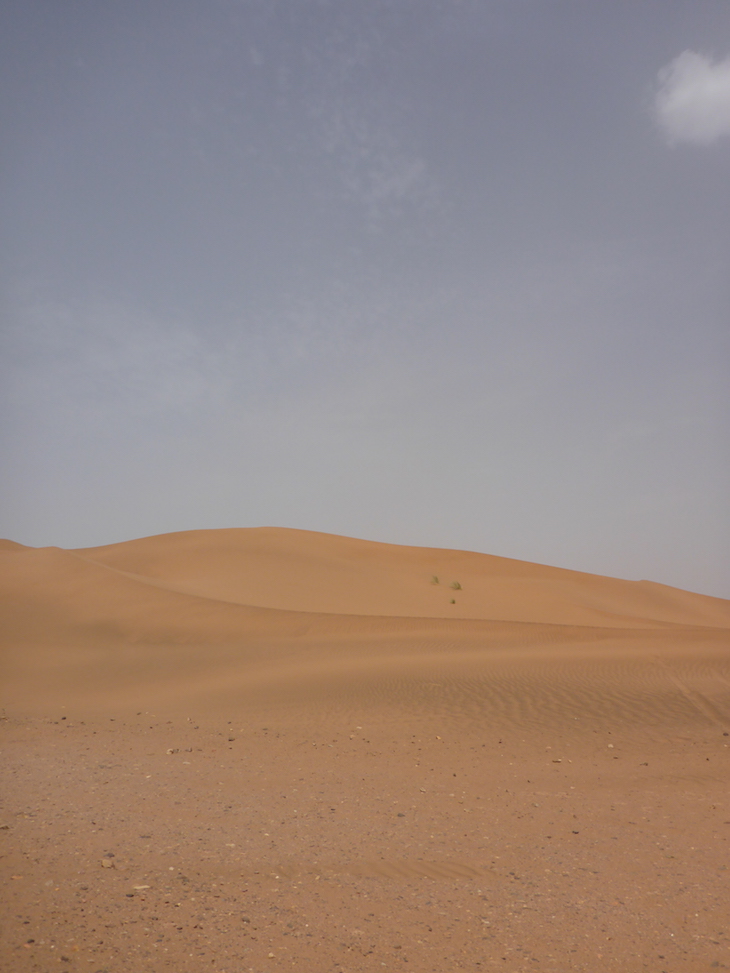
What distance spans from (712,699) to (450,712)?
4396mm

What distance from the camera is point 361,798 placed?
22.9 ft

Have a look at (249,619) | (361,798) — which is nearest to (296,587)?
(249,619)

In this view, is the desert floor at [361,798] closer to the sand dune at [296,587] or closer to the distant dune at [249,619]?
the distant dune at [249,619]

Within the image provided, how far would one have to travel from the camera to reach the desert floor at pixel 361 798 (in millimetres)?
4086

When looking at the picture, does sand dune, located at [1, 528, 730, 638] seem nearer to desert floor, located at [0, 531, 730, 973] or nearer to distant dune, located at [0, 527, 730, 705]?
distant dune, located at [0, 527, 730, 705]

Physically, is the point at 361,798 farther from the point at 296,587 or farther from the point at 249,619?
the point at 296,587

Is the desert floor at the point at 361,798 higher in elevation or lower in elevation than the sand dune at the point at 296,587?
lower

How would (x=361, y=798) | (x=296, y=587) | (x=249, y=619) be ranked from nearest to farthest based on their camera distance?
(x=361, y=798) < (x=249, y=619) < (x=296, y=587)

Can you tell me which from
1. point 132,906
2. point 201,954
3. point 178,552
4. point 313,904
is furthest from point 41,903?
point 178,552

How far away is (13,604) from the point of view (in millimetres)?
19250

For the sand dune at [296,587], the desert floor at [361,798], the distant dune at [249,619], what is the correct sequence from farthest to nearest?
1. the sand dune at [296,587]
2. the distant dune at [249,619]
3. the desert floor at [361,798]

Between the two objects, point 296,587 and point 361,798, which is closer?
point 361,798

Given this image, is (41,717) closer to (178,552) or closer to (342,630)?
(342,630)

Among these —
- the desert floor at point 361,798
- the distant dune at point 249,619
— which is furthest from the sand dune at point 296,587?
the desert floor at point 361,798
